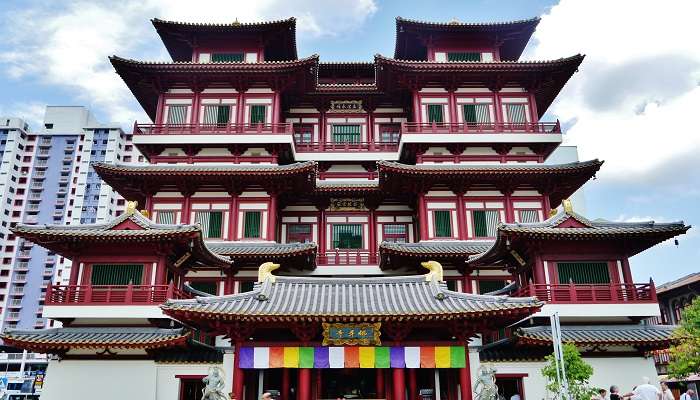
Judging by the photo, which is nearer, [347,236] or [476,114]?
[347,236]

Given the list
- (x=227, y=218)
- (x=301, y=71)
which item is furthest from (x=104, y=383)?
(x=301, y=71)

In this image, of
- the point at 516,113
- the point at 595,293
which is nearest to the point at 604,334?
the point at 595,293

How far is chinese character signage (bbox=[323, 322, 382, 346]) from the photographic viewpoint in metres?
17.8

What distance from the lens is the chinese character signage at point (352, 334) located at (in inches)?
702

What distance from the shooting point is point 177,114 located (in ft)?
109

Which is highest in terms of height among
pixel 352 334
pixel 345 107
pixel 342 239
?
pixel 345 107

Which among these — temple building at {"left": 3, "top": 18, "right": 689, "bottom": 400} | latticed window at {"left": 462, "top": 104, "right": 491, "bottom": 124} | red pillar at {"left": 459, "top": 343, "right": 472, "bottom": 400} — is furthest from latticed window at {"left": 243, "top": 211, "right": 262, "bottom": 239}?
red pillar at {"left": 459, "top": 343, "right": 472, "bottom": 400}

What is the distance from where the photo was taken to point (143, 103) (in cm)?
3662

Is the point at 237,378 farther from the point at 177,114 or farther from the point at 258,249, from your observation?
the point at 177,114

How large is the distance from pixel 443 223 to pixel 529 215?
17.5 ft

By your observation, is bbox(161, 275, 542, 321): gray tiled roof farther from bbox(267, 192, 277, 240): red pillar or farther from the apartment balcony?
the apartment balcony

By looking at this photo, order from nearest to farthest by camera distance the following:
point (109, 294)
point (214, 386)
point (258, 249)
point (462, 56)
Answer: point (214, 386) → point (109, 294) → point (258, 249) → point (462, 56)

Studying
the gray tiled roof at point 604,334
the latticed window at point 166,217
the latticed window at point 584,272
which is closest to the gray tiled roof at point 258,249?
the latticed window at point 166,217

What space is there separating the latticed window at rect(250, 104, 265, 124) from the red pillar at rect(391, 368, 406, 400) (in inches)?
797
